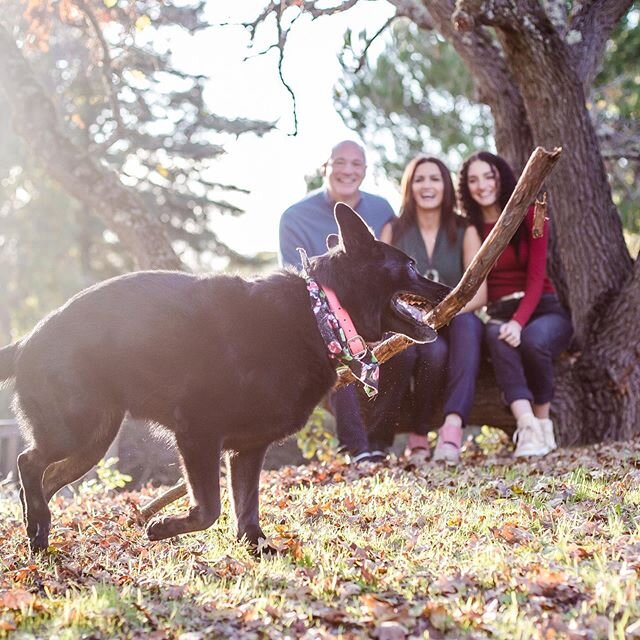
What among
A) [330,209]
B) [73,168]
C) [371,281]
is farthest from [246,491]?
[73,168]

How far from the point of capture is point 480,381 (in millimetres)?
7203

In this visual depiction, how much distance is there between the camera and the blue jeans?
648cm

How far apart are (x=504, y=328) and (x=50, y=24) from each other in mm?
5606

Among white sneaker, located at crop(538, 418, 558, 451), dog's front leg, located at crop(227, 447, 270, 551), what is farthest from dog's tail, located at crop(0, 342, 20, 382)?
white sneaker, located at crop(538, 418, 558, 451)

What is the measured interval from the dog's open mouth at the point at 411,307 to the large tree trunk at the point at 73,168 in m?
3.80

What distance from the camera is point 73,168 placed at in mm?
7996

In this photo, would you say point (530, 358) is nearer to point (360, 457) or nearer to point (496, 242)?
point (360, 457)

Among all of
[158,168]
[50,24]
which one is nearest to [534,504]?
[158,168]

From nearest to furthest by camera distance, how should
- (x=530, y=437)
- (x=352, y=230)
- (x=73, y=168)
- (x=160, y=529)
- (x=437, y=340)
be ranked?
(x=160, y=529)
(x=352, y=230)
(x=530, y=437)
(x=437, y=340)
(x=73, y=168)

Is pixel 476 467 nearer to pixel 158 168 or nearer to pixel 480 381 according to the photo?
pixel 480 381

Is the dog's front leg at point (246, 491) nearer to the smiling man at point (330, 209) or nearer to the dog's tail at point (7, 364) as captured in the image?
the dog's tail at point (7, 364)

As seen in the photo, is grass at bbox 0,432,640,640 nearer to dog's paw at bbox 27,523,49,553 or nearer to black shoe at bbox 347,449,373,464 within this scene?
dog's paw at bbox 27,523,49,553

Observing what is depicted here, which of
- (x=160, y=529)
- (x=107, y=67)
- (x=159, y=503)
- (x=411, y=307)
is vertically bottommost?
(x=159, y=503)

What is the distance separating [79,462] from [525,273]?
387 cm
